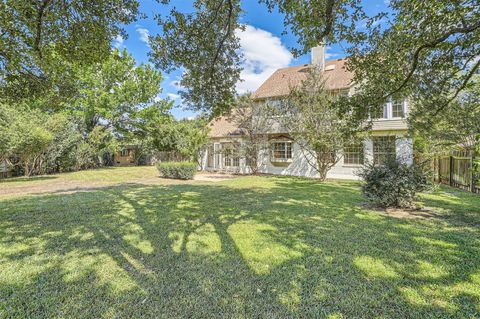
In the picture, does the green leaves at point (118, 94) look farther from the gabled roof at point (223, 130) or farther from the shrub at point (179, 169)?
the shrub at point (179, 169)

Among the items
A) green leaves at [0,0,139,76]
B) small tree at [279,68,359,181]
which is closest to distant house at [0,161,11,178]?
green leaves at [0,0,139,76]

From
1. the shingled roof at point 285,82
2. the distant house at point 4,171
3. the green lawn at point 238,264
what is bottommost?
the green lawn at point 238,264

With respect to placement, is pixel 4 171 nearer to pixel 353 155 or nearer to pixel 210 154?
pixel 210 154

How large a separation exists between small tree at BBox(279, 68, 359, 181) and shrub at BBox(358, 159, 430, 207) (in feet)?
18.2

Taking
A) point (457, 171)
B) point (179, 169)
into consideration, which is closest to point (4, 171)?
point (179, 169)

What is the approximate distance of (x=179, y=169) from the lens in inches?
593

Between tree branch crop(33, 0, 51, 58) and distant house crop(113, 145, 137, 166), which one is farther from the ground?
tree branch crop(33, 0, 51, 58)

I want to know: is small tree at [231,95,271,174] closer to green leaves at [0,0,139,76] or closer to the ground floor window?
the ground floor window

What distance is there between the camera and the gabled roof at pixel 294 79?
52.5ft

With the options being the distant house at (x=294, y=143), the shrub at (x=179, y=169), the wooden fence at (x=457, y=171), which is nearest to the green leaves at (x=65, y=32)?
the shrub at (x=179, y=169)

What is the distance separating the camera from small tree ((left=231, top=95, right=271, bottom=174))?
16.5 meters

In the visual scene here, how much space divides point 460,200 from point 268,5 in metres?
8.98

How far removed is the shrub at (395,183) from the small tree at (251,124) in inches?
397

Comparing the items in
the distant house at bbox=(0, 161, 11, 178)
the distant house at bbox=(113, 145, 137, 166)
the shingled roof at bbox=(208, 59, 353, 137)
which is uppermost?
the shingled roof at bbox=(208, 59, 353, 137)
